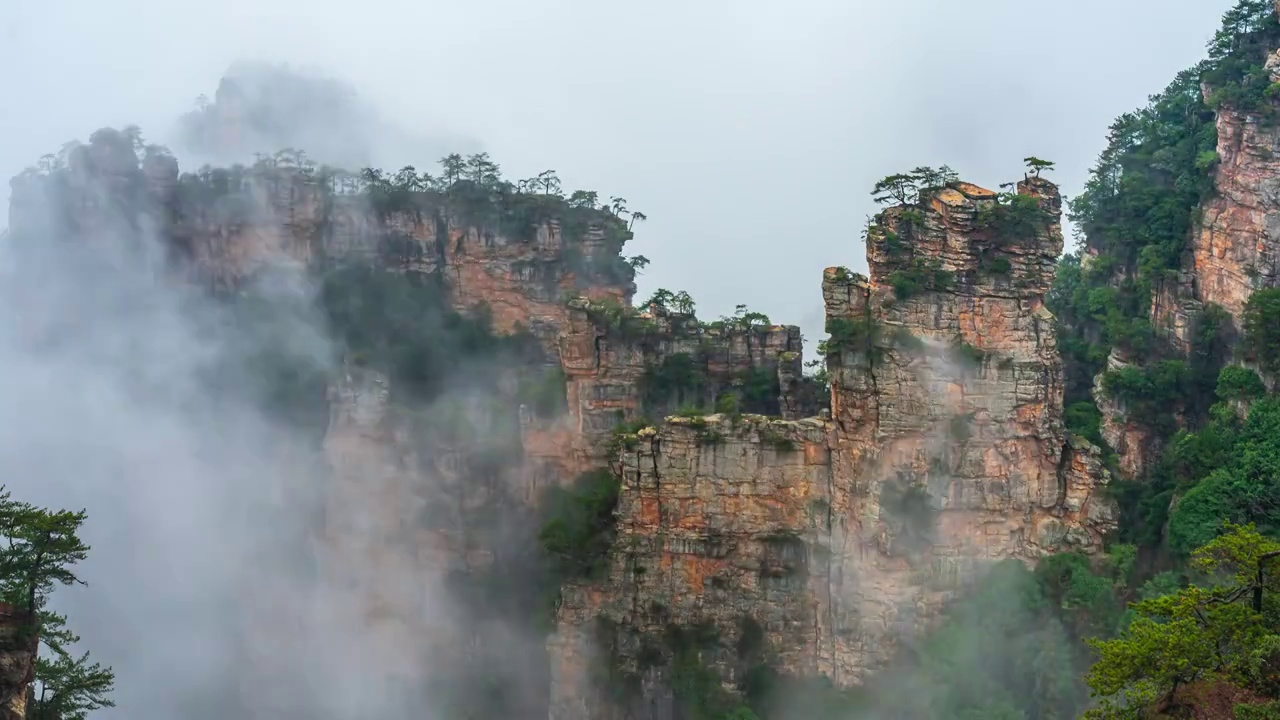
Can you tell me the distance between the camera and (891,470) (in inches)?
1385

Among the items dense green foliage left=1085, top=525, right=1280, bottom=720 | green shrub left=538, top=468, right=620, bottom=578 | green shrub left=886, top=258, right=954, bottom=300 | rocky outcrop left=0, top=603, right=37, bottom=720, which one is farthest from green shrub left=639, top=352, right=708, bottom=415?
rocky outcrop left=0, top=603, right=37, bottom=720

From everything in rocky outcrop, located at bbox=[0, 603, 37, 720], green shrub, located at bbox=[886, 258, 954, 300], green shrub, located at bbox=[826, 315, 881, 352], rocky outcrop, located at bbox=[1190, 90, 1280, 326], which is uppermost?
rocky outcrop, located at bbox=[1190, 90, 1280, 326]

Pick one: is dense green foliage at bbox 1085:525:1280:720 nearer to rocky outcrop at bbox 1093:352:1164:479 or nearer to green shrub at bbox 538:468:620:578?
rocky outcrop at bbox 1093:352:1164:479

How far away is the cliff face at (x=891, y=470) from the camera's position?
34.5m

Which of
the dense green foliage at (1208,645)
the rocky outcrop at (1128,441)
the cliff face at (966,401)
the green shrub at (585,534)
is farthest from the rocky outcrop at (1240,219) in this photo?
the green shrub at (585,534)

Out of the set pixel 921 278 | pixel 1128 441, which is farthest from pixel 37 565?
pixel 1128 441

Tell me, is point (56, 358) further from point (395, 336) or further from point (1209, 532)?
point (1209, 532)

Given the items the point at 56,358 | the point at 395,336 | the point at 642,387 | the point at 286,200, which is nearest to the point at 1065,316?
the point at 642,387

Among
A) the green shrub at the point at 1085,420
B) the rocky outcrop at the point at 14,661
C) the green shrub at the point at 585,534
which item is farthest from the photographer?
the green shrub at the point at 585,534

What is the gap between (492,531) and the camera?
48.1 m

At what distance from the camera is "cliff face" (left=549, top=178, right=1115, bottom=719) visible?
34.5m

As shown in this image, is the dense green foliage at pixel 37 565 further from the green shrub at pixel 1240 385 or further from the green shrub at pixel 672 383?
the green shrub at pixel 1240 385

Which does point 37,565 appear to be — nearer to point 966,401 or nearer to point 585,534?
point 585,534

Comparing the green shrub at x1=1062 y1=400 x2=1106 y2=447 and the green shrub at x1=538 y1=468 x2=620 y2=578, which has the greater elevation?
the green shrub at x1=1062 y1=400 x2=1106 y2=447
